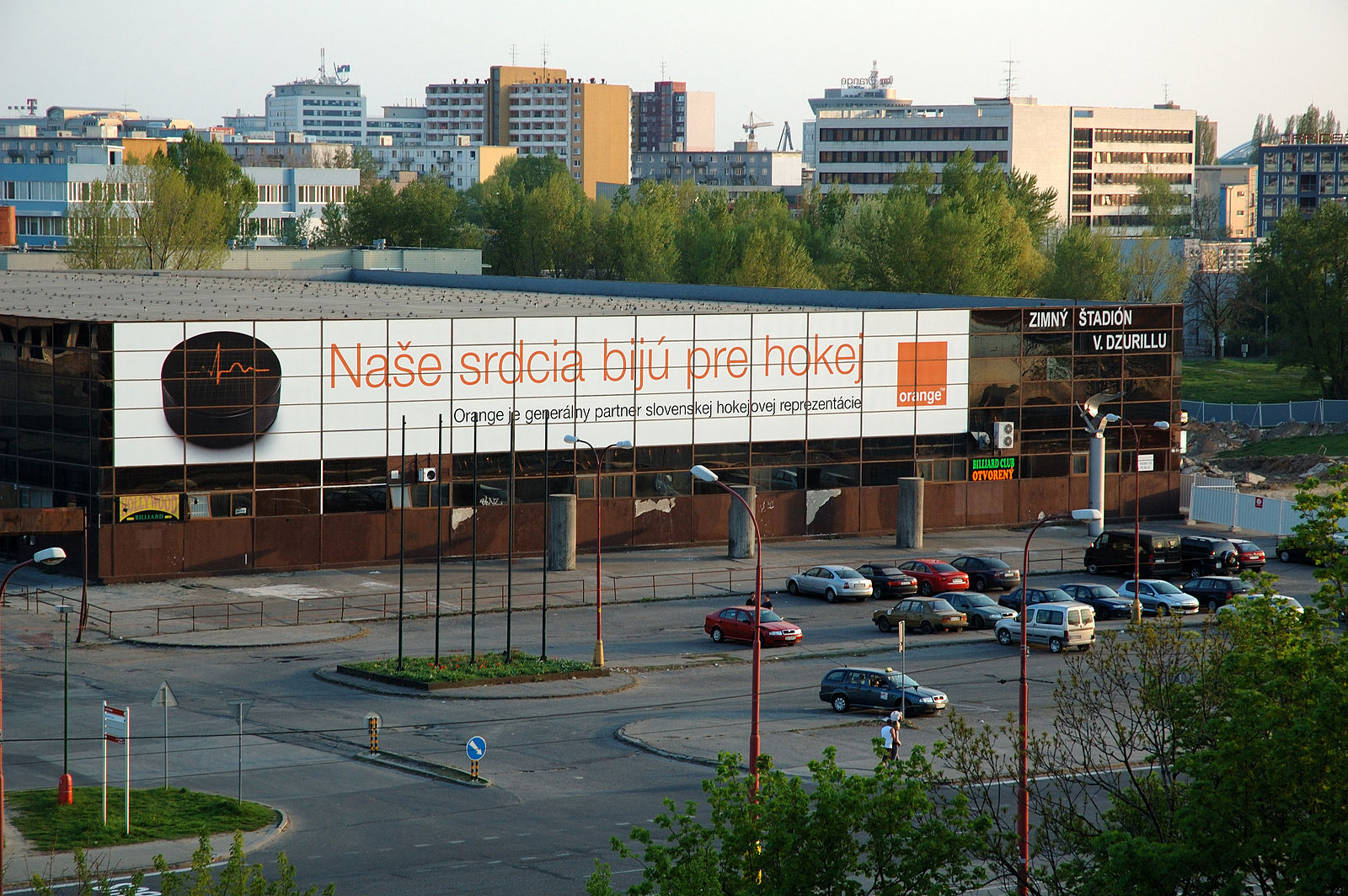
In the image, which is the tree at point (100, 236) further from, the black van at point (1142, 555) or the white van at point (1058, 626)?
the white van at point (1058, 626)

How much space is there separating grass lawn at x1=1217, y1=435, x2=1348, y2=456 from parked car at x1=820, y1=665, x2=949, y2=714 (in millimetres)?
63782

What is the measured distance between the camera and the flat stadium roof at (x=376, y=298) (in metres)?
66.4

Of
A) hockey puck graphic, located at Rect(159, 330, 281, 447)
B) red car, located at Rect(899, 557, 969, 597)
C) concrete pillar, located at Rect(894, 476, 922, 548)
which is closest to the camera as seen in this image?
red car, located at Rect(899, 557, 969, 597)

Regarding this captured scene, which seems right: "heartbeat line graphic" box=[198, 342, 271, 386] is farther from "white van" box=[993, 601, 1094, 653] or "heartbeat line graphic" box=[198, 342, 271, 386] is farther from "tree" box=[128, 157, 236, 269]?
"tree" box=[128, 157, 236, 269]

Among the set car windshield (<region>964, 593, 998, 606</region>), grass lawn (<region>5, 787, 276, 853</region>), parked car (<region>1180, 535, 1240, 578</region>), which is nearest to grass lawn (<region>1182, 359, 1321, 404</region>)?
parked car (<region>1180, 535, 1240, 578</region>)

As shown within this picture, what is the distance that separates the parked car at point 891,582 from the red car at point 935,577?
1.23 feet

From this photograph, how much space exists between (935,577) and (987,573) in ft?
7.33

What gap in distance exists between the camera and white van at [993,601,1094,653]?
49.4 metres

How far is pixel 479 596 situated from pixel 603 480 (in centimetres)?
→ 1074

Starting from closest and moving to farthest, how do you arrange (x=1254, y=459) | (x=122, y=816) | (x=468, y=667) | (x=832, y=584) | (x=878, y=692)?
1. (x=122, y=816)
2. (x=878, y=692)
3. (x=468, y=667)
4. (x=832, y=584)
5. (x=1254, y=459)

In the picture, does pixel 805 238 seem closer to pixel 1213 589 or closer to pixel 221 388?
pixel 1213 589

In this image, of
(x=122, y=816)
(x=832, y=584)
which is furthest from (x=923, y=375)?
(x=122, y=816)

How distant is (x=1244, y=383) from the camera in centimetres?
12681

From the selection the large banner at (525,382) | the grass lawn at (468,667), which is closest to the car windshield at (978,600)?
the grass lawn at (468,667)
